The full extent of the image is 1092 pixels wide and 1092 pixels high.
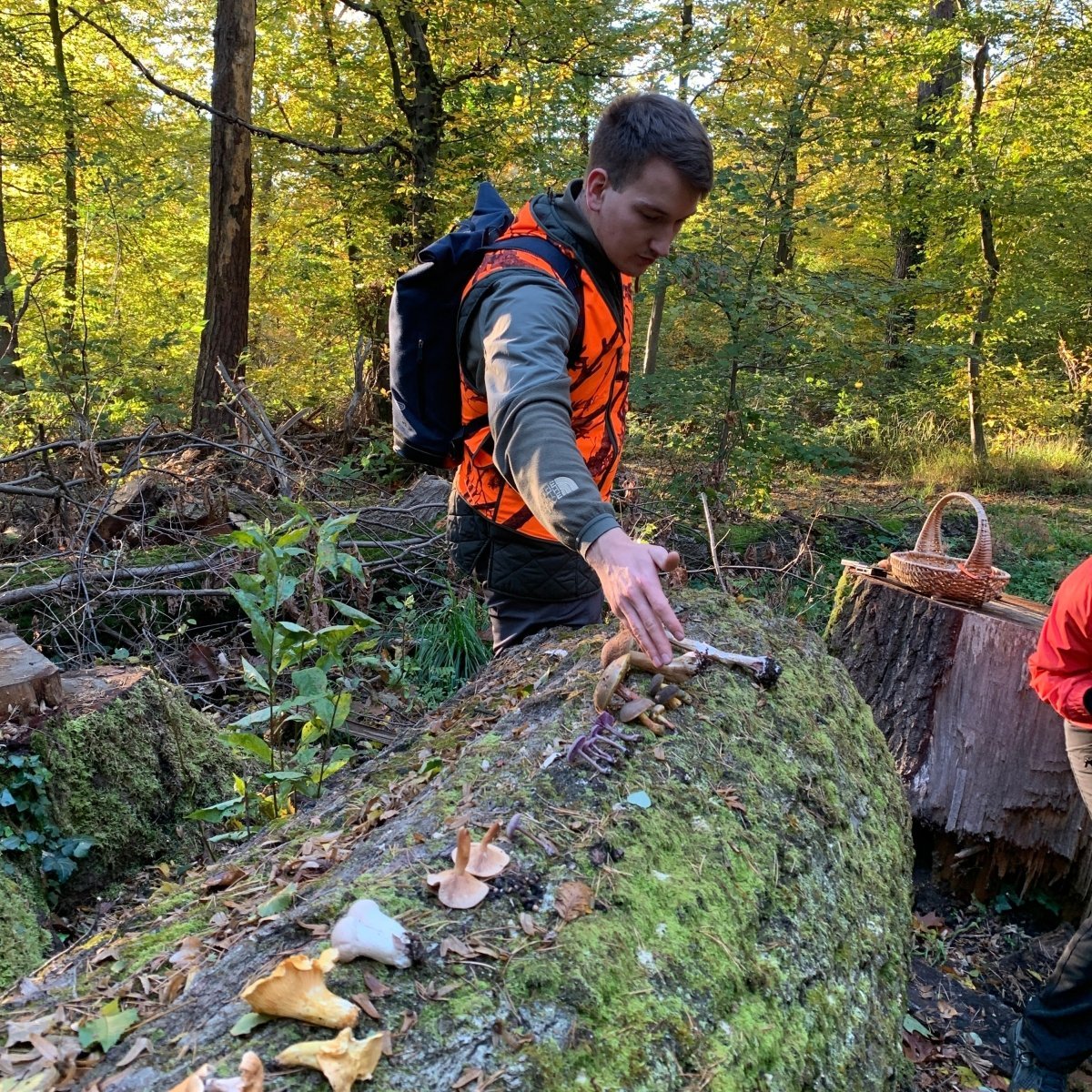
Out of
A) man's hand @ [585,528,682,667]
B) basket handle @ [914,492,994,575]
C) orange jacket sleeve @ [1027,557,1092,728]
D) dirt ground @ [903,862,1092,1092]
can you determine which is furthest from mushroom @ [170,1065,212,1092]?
basket handle @ [914,492,994,575]

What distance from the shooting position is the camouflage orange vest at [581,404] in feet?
7.09

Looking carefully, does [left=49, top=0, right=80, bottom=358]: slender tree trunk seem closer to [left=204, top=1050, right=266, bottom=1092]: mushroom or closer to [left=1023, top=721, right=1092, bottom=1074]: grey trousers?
[left=204, top=1050, right=266, bottom=1092]: mushroom

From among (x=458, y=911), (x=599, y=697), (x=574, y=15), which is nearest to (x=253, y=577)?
(x=599, y=697)

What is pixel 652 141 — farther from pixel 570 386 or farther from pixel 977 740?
pixel 977 740

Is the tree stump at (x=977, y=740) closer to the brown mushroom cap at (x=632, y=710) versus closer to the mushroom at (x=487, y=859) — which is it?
the brown mushroom cap at (x=632, y=710)

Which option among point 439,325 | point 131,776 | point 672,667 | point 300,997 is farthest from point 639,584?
point 131,776

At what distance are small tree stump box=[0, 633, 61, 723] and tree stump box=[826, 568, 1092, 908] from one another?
4070 mm

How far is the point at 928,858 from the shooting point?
14.3 ft

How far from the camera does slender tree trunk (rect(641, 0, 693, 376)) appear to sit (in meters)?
6.82

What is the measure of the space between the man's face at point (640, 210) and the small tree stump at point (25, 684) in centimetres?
275

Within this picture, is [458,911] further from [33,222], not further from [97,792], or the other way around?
[33,222]

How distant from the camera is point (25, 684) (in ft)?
10.1

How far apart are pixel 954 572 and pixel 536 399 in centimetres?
348

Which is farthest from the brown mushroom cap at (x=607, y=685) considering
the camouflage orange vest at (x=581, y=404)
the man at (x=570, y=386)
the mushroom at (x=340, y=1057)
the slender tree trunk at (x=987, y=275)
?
the slender tree trunk at (x=987, y=275)
